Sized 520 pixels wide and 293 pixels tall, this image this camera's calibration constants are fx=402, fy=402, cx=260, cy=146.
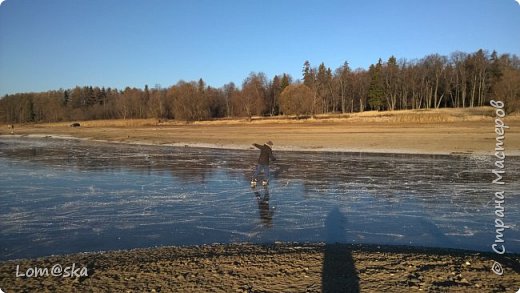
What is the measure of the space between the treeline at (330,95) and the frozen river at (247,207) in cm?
3608

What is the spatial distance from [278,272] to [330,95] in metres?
93.6

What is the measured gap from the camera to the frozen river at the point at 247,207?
7.78 metres

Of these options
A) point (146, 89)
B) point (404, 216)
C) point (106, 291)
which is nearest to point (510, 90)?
point (404, 216)

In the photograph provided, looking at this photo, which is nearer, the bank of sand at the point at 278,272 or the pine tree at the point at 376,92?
the bank of sand at the point at 278,272

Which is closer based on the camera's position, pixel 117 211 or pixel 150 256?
pixel 150 256

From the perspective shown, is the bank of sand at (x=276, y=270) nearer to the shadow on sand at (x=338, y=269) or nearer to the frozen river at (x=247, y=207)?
the shadow on sand at (x=338, y=269)

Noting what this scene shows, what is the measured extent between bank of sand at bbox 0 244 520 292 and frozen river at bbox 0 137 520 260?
1.29 metres

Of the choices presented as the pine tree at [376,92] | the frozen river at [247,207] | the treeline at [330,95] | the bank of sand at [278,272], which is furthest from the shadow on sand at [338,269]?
the pine tree at [376,92]

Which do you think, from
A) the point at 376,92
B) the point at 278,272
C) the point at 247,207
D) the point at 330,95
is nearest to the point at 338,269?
the point at 278,272

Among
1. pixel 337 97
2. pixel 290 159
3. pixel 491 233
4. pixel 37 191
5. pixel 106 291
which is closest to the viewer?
pixel 106 291

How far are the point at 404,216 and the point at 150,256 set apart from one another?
6.04 m

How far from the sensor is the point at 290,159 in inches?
877

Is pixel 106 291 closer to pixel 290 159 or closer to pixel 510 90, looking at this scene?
pixel 290 159

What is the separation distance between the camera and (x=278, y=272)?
16.9 ft
